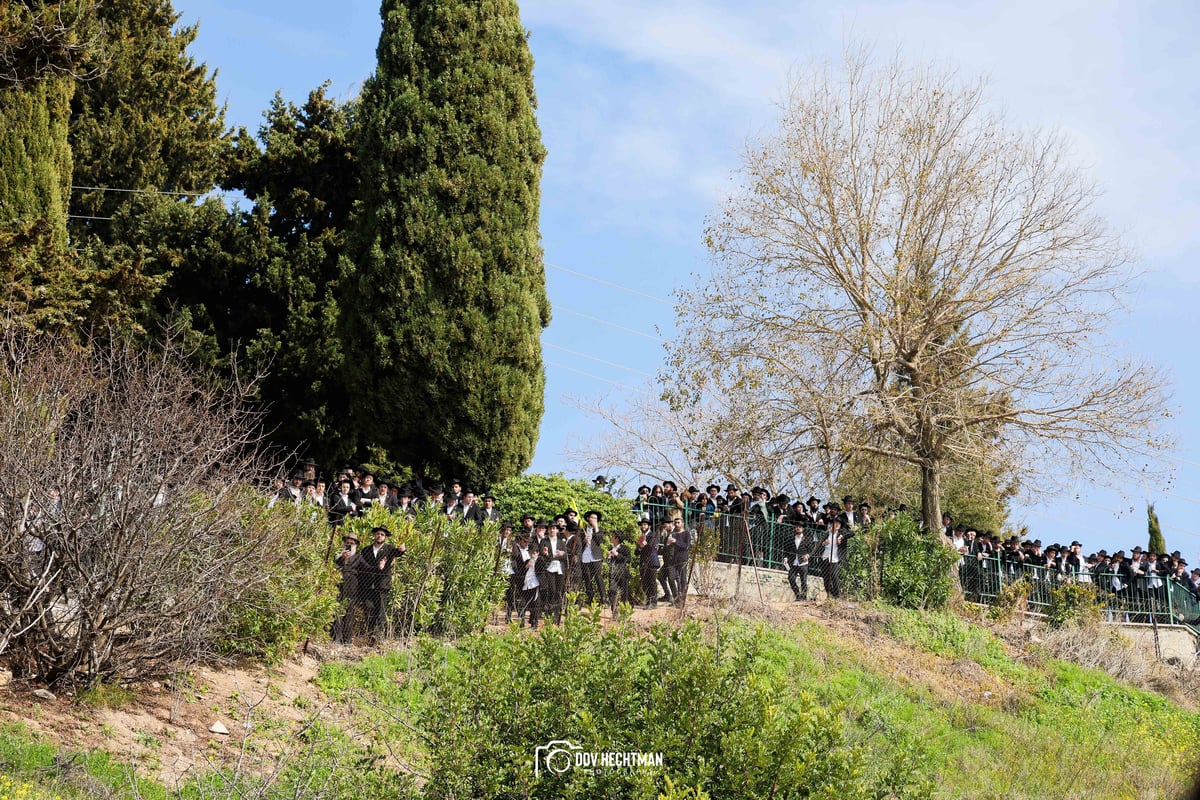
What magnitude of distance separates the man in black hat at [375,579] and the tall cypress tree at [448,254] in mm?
6523

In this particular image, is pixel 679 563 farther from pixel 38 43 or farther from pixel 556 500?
pixel 38 43

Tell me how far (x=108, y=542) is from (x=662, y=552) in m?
8.90

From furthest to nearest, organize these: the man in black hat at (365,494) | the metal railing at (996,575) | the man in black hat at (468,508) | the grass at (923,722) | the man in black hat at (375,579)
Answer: the metal railing at (996,575) → the man in black hat at (468,508) → the man in black hat at (365,494) → the man in black hat at (375,579) → the grass at (923,722)

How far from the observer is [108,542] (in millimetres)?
10391

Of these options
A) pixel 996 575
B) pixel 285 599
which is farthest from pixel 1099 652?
pixel 285 599

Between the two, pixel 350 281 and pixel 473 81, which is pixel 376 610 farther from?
pixel 473 81

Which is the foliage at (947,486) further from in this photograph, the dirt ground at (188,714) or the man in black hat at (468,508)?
the dirt ground at (188,714)


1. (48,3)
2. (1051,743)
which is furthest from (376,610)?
(48,3)

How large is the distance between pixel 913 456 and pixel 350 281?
11.1 metres

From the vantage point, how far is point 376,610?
14.6 m

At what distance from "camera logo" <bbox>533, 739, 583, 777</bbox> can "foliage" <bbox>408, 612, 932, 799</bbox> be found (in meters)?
0.04

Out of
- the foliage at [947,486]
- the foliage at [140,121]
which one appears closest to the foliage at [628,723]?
the foliage at [947,486]

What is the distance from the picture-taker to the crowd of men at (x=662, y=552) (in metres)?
15.9

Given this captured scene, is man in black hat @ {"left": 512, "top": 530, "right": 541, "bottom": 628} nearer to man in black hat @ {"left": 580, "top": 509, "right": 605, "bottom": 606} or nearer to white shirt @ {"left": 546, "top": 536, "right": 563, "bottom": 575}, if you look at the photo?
white shirt @ {"left": 546, "top": 536, "right": 563, "bottom": 575}
